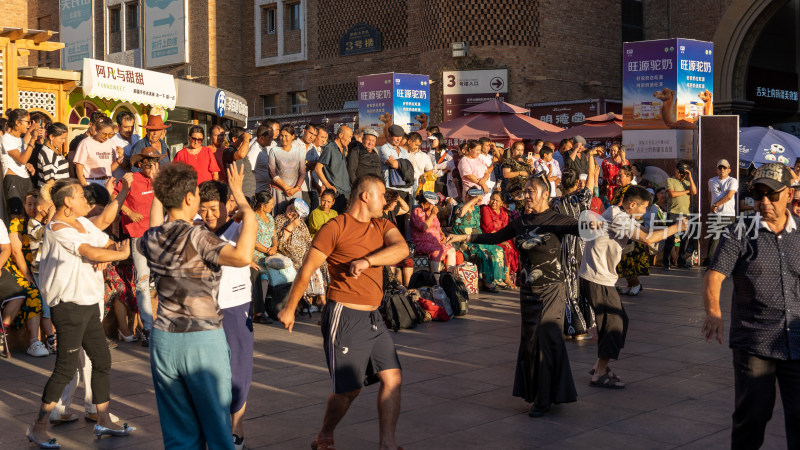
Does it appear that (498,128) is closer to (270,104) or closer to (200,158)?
(200,158)

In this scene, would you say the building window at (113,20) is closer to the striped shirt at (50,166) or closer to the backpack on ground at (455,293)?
the striped shirt at (50,166)

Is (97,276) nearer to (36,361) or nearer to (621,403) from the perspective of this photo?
(36,361)

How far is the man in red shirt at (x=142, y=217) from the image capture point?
9.17 m

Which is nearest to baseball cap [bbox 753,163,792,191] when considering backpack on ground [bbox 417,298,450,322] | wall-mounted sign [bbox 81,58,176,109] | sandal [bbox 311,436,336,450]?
sandal [bbox 311,436,336,450]

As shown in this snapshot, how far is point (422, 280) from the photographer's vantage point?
11.6 meters

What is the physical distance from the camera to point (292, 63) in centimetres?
3653

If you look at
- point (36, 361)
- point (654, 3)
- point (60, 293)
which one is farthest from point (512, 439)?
point (654, 3)

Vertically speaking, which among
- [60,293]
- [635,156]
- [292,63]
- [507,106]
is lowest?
[60,293]

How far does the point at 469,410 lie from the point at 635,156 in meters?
11.6

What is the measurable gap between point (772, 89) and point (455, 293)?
22743 millimetres

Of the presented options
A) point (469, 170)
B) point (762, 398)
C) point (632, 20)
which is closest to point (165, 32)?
point (632, 20)

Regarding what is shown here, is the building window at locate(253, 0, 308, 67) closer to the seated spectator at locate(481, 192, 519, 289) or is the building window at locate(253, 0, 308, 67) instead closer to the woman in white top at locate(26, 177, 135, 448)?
the seated spectator at locate(481, 192, 519, 289)

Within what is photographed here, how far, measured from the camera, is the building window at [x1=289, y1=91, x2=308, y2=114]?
119ft

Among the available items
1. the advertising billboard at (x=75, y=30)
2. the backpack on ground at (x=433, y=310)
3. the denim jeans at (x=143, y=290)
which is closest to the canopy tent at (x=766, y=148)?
the backpack on ground at (x=433, y=310)
